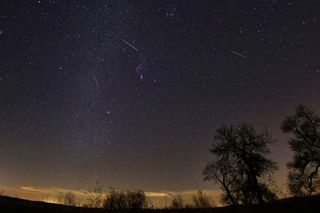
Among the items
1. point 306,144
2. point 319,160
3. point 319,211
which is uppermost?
point 306,144

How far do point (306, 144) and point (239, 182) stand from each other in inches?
377

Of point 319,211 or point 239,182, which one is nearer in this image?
point 319,211

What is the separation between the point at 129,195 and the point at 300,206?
174 ft

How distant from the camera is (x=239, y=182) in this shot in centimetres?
3266

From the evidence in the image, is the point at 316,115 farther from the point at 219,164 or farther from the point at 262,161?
the point at 219,164

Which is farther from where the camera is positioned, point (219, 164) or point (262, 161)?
point (219, 164)

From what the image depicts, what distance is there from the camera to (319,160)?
98.7 ft

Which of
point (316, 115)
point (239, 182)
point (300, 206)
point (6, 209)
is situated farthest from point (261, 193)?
point (6, 209)

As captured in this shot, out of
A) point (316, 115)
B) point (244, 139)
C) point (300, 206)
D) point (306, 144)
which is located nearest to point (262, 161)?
point (244, 139)

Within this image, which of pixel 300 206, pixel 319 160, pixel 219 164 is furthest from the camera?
pixel 219 164

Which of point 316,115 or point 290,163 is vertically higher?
point 316,115

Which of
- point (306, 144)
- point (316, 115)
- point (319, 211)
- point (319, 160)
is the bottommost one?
point (319, 211)

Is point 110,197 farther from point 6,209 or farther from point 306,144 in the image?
point 6,209

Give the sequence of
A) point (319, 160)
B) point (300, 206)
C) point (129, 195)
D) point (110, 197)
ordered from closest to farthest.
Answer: point (300, 206), point (319, 160), point (110, 197), point (129, 195)
